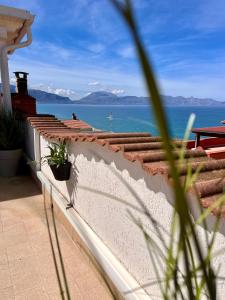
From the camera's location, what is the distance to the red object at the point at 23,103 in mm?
6936

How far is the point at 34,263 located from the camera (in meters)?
2.88

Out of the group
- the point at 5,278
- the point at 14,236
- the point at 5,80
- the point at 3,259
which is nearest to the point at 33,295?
the point at 5,278

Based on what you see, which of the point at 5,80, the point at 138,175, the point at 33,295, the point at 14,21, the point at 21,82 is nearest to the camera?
the point at 138,175

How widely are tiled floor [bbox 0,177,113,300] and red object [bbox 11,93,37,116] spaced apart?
134 inches

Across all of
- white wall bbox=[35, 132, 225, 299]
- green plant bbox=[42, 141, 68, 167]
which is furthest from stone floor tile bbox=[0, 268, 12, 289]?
green plant bbox=[42, 141, 68, 167]

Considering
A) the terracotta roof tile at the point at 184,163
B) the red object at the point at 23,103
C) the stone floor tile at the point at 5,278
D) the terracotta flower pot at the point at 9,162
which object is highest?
the red object at the point at 23,103

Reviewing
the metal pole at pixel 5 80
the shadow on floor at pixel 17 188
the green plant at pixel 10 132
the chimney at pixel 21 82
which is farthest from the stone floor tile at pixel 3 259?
the chimney at pixel 21 82

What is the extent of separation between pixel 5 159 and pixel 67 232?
9.95ft

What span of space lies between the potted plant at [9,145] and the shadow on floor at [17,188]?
229mm

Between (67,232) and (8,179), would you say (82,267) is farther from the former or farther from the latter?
(8,179)

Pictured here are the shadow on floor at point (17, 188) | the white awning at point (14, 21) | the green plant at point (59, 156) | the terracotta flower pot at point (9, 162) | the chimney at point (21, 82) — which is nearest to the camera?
the green plant at point (59, 156)

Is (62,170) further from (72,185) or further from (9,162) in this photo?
(9,162)

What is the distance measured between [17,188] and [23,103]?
9.29 ft

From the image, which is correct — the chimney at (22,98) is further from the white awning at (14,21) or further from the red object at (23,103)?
the white awning at (14,21)
